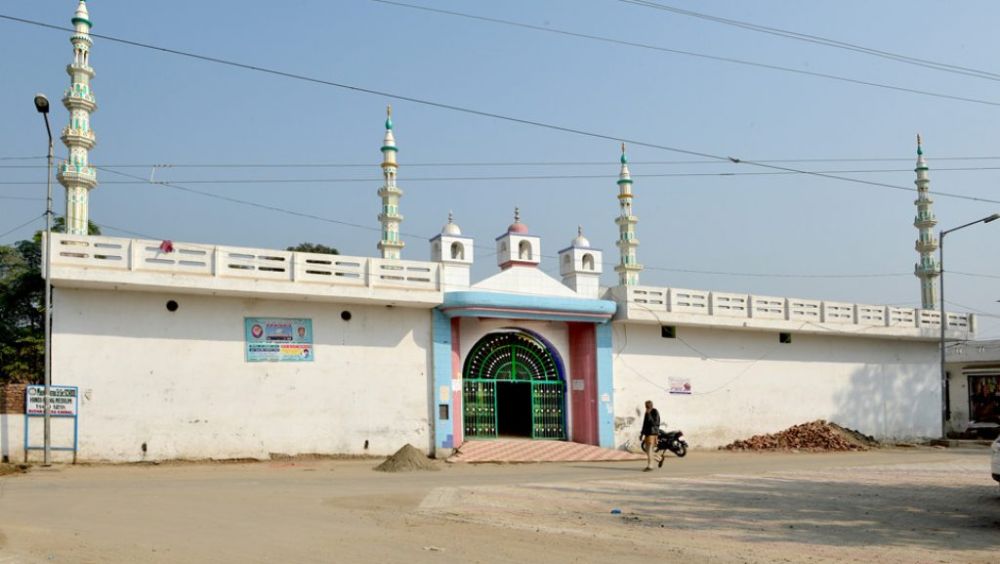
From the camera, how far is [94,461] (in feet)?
59.3

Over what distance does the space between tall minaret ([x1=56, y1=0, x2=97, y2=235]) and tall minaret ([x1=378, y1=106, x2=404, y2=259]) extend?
1024cm

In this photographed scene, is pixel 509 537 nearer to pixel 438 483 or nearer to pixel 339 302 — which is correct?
pixel 438 483

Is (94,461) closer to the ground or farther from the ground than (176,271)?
closer to the ground

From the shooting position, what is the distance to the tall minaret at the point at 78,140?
907 inches

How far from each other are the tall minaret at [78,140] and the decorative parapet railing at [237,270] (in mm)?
5537

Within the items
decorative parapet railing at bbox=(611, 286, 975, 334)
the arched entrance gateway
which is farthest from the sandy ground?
decorative parapet railing at bbox=(611, 286, 975, 334)

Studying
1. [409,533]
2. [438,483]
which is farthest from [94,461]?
[409,533]

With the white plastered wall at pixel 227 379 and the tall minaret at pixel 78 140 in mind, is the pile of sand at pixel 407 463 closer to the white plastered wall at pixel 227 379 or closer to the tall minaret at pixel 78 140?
the white plastered wall at pixel 227 379

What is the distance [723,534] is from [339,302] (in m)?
13.3

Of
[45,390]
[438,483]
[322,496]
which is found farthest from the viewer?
[45,390]

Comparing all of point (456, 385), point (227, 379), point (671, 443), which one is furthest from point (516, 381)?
point (227, 379)

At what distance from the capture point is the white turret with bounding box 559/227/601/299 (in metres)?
24.6

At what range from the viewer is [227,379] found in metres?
19.6

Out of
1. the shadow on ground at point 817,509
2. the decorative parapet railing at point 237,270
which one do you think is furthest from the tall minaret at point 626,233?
the shadow on ground at point 817,509
